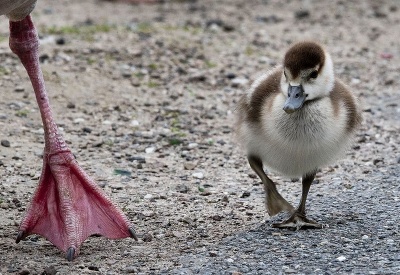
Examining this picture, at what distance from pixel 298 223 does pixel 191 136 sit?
2435 mm

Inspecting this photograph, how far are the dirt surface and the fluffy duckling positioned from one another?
0.95 ft

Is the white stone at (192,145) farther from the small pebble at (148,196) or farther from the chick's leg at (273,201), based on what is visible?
the chick's leg at (273,201)

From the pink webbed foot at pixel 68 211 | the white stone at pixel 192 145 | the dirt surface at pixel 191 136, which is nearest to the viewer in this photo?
the dirt surface at pixel 191 136

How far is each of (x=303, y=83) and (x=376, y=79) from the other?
447 cm

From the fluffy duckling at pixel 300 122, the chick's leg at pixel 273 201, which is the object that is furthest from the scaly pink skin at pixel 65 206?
the fluffy duckling at pixel 300 122

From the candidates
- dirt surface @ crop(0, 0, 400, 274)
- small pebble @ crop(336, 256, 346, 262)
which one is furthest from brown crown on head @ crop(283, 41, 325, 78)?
small pebble @ crop(336, 256, 346, 262)

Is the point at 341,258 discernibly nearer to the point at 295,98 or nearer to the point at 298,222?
the point at 298,222

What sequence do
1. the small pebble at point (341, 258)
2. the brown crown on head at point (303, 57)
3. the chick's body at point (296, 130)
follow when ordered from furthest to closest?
the chick's body at point (296, 130)
the brown crown on head at point (303, 57)
the small pebble at point (341, 258)

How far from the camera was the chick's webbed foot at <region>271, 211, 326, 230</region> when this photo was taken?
565 cm

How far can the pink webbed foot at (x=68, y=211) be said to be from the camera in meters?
5.47

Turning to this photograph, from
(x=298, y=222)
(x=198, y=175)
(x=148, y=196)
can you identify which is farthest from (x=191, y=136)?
(x=298, y=222)

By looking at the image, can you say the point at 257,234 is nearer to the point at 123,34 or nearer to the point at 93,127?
the point at 93,127

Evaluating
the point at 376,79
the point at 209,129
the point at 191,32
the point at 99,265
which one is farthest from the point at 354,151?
the point at 191,32

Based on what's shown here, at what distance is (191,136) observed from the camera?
26.0 ft
